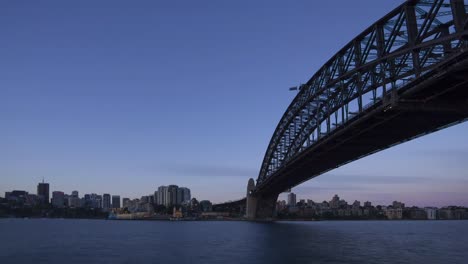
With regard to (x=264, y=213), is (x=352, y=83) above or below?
above

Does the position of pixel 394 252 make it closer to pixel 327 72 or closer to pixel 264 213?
pixel 327 72

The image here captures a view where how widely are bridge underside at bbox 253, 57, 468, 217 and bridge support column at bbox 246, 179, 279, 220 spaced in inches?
2550

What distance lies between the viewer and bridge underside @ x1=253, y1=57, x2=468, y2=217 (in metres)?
38.1

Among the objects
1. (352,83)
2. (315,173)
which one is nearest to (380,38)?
(352,83)

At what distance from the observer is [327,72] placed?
2469 inches

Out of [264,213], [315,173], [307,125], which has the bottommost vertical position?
[264,213]

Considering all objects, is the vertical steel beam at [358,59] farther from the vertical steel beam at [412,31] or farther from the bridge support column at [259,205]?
the bridge support column at [259,205]

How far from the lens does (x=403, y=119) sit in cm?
4784

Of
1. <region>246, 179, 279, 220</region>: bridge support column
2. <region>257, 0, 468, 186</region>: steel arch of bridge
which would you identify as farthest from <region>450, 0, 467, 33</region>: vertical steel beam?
<region>246, 179, 279, 220</region>: bridge support column

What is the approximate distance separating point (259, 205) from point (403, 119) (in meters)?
102

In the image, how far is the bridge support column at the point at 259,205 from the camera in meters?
144

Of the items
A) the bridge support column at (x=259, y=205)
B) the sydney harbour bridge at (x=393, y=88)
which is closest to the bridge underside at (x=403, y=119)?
the sydney harbour bridge at (x=393, y=88)

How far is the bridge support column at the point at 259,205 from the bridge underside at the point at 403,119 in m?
64.8

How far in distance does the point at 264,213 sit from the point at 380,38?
10983 centimetres
